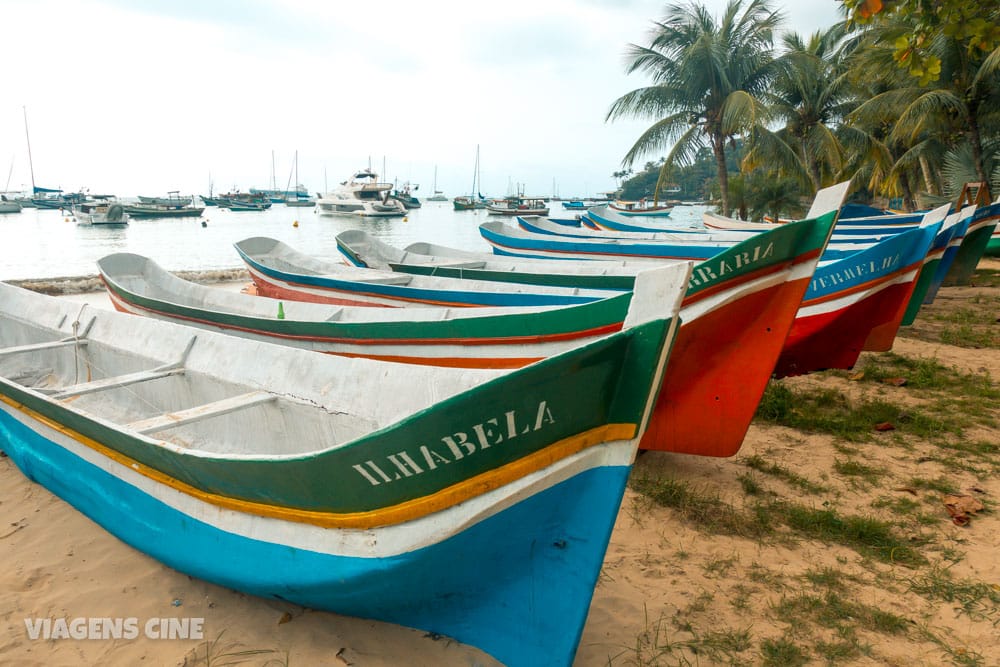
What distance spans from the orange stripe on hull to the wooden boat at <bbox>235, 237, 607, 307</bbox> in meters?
1.49

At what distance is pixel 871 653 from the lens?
8.40ft

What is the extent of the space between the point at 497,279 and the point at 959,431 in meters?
4.64

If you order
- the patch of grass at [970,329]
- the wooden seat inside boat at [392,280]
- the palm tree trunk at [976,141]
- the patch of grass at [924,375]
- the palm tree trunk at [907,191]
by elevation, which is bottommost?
the patch of grass at [924,375]

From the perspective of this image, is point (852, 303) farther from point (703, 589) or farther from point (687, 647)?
point (687, 647)

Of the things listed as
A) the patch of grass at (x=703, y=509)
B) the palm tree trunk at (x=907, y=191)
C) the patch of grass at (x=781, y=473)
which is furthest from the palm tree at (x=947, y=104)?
the patch of grass at (x=703, y=509)

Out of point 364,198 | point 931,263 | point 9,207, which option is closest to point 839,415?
point 931,263

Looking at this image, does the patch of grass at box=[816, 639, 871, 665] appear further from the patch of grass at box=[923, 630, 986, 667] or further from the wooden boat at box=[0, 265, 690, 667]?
the wooden boat at box=[0, 265, 690, 667]

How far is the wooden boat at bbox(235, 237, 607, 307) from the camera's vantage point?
19.2 ft

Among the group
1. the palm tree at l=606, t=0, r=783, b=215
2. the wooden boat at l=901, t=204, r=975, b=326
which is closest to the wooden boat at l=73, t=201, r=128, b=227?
the palm tree at l=606, t=0, r=783, b=215

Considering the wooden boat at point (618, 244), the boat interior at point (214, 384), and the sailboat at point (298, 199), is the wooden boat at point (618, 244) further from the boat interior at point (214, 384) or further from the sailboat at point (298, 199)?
the sailboat at point (298, 199)

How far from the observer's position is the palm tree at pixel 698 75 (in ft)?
52.0

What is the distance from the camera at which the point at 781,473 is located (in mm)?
4293

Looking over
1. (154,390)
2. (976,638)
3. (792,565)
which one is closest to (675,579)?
(792,565)

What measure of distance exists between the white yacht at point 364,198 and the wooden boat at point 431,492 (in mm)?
54064
